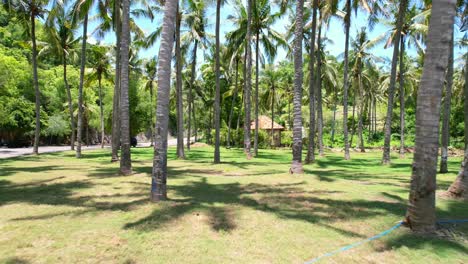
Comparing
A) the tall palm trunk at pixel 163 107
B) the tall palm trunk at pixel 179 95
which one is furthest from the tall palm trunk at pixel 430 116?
the tall palm trunk at pixel 179 95

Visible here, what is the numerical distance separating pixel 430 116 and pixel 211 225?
13.4 ft

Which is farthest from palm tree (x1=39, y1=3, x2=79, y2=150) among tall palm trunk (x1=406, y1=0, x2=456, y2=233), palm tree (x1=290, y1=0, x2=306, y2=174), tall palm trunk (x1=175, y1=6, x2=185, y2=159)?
tall palm trunk (x1=406, y1=0, x2=456, y2=233)

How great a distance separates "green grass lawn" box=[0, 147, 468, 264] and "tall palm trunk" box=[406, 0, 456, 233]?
0.49 meters

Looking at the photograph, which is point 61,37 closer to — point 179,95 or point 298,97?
point 179,95

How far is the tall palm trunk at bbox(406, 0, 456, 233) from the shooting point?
17.9ft

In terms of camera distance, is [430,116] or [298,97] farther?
[298,97]

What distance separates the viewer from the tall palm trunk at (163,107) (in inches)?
292

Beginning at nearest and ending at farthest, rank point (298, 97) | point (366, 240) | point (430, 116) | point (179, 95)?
point (366, 240), point (430, 116), point (298, 97), point (179, 95)

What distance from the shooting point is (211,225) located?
19.4 feet

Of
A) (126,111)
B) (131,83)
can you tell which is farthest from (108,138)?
(126,111)

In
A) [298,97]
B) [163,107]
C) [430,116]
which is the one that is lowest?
[430,116]

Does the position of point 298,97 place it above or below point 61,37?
below

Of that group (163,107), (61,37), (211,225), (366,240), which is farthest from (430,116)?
(61,37)

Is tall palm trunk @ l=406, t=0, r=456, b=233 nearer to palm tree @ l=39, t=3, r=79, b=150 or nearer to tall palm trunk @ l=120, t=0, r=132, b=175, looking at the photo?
tall palm trunk @ l=120, t=0, r=132, b=175
